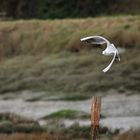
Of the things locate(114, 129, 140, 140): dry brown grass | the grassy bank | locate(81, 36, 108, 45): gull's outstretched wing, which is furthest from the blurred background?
locate(81, 36, 108, 45): gull's outstretched wing

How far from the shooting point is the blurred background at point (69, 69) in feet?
106

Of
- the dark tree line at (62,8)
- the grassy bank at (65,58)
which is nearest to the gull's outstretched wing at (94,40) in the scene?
the grassy bank at (65,58)

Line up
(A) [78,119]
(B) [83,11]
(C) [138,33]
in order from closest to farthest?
1. (A) [78,119]
2. (C) [138,33]
3. (B) [83,11]

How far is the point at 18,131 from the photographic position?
23172mm

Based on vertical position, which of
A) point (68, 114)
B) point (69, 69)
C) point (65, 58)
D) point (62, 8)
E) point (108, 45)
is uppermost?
point (108, 45)

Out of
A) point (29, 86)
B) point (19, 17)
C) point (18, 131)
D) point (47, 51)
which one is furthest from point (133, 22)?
point (18, 131)

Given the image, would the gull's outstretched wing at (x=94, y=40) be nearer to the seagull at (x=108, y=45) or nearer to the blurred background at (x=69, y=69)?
the seagull at (x=108, y=45)

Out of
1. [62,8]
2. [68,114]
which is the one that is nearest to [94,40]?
[68,114]

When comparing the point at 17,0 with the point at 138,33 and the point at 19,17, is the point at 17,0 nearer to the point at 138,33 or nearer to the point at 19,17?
the point at 19,17

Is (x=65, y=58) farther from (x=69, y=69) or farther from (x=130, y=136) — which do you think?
(x=130, y=136)

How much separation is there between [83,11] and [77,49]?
359 inches

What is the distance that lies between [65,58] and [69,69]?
2042mm

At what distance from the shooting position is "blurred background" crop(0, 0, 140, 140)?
106ft

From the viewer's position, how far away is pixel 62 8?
1996 inches
